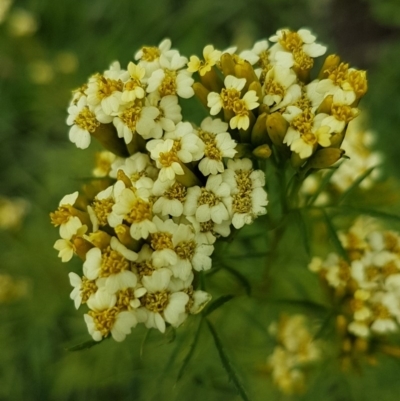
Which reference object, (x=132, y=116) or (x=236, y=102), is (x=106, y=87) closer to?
(x=132, y=116)

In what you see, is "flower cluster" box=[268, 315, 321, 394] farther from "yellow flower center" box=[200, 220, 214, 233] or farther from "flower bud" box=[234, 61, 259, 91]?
"flower bud" box=[234, 61, 259, 91]

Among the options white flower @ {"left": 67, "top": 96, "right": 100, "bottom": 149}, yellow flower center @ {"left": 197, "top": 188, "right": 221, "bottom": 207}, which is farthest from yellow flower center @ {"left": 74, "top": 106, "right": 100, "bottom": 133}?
yellow flower center @ {"left": 197, "top": 188, "right": 221, "bottom": 207}

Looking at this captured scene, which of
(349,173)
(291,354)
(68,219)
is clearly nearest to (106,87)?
(68,219)

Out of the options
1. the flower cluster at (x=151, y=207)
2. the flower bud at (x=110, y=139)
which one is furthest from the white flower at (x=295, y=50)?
the flower bud at (x=110, y=139)

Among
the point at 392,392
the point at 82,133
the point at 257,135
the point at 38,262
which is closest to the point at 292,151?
the point at 257,135

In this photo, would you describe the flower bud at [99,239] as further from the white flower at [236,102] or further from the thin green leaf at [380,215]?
the thin green leaf at [380,215]

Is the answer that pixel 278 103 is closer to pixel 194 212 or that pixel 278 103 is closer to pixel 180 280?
pixel 194 212
